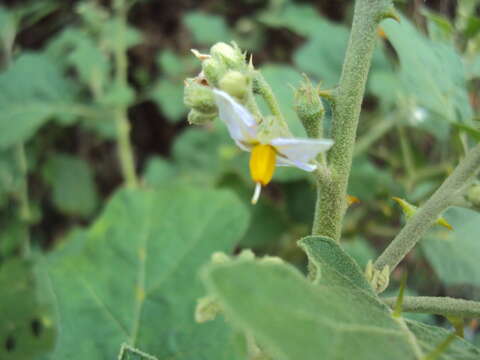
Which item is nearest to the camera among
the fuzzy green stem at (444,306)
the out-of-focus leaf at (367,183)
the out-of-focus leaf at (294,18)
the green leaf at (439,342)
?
the green leaf at (439,342)

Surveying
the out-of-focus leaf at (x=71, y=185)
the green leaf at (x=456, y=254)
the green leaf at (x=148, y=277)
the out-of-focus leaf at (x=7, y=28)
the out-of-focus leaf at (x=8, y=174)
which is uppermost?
the out-of-focus leaf at (x=7, y=28)

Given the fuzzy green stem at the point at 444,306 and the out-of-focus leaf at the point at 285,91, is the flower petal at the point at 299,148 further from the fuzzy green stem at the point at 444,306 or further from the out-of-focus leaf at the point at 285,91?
the out-of-focus leaf at the point at 285,91

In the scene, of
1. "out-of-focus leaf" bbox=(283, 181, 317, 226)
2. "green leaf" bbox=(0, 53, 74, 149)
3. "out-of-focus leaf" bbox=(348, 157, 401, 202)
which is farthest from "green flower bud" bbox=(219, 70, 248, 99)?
"green leaf" bbox=(0, 53, 74, 149)

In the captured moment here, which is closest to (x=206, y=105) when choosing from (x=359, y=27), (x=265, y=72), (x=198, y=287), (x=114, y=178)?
(x=359, y=27)

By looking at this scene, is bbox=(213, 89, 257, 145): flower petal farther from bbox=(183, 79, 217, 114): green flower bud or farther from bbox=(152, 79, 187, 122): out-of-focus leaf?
bbox=(152, 79, 187, 122): out-of-focus leaf

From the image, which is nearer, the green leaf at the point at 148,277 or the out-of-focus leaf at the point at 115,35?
the green leaf at the point at 148,277

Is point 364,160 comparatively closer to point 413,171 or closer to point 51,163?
point 413,171

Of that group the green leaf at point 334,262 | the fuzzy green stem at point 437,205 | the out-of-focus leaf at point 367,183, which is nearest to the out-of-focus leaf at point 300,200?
the out-of-focus leaf at point 367,183

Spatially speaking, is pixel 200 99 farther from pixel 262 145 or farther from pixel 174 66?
pixel 174 66

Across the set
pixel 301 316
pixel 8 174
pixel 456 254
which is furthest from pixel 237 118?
pixel 8 174
